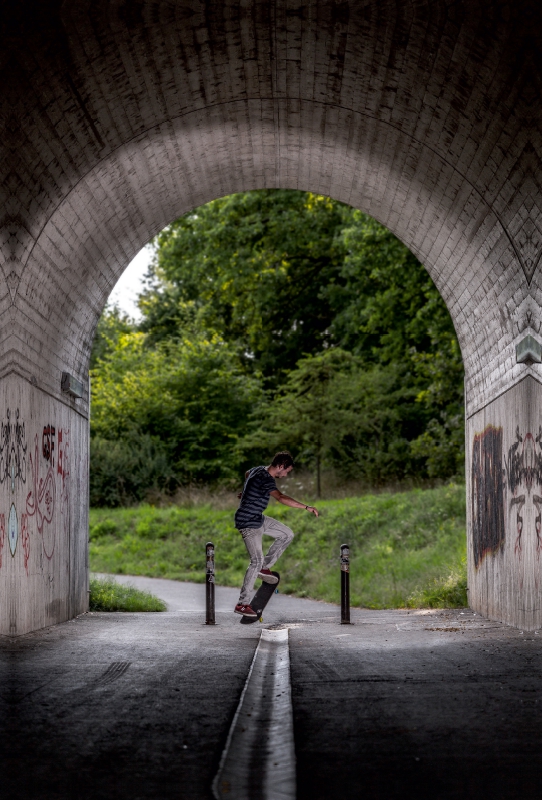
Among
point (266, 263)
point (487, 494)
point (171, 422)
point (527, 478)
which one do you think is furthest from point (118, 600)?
point (171, 422)

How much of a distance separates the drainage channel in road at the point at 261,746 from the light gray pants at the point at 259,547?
11.4ft

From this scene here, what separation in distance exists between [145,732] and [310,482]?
27.3 meters

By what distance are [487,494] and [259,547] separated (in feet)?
12.0

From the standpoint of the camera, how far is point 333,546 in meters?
24.9

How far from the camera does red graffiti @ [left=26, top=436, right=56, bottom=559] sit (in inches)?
480

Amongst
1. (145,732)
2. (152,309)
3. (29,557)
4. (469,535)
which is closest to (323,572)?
(469,535)

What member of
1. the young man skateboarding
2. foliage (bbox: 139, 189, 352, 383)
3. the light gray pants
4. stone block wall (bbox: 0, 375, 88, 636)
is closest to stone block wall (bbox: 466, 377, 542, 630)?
the young man skateboarding

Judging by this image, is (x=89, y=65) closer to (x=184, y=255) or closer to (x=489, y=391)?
(x=489, y=391)

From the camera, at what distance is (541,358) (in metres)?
11.8

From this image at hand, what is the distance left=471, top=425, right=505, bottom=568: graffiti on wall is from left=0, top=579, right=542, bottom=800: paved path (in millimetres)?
2178

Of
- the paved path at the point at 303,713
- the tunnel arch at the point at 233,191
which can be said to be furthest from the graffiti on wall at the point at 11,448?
the paved path at the point at 303,713

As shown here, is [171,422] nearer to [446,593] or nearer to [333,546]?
[333,546]

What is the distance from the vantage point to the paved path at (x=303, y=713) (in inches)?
192

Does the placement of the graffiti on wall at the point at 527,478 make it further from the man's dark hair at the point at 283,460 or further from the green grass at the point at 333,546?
the green grass at the point at 333,546
